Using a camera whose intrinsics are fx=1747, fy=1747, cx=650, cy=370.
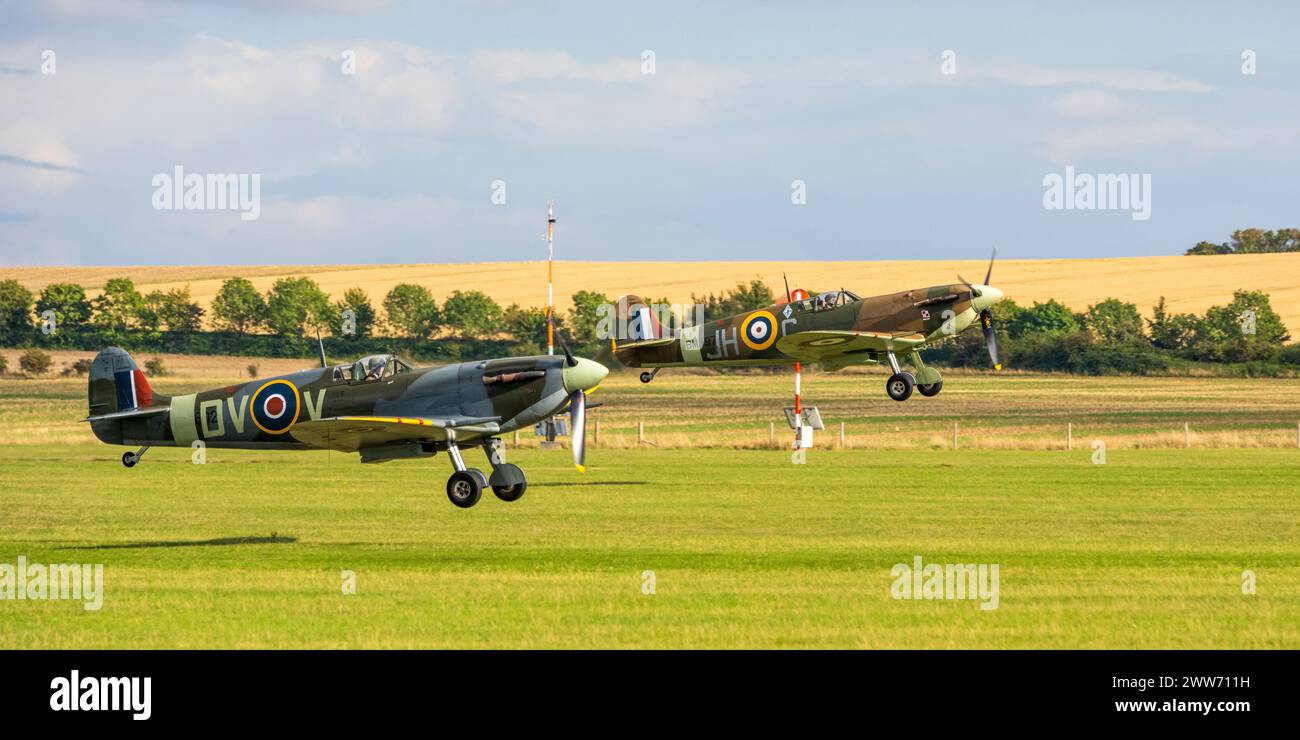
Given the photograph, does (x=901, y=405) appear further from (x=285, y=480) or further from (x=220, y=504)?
(x=220, y=504)

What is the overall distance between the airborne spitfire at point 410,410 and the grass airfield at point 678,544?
181 cm

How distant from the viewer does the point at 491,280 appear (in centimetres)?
14850

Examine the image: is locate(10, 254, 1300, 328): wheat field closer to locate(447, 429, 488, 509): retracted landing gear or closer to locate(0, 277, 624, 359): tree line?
locate(0, 277, 624, 359): tree line

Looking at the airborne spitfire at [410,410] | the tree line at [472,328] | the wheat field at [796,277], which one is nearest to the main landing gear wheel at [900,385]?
the airborne spitfire at [410,410]

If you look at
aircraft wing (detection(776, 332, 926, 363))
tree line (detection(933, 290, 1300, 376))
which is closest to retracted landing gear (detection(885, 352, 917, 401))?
aircraft wing (detection(776, 332, 926, 363))

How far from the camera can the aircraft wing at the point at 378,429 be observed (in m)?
29.5

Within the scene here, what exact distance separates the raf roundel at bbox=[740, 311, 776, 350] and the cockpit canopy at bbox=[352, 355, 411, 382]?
46.0 feet

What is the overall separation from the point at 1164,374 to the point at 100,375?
80.8 m

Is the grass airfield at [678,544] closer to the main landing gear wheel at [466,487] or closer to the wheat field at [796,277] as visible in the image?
the main landing gear wheel at [466,487]

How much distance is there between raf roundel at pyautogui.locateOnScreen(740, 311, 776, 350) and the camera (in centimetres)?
4338

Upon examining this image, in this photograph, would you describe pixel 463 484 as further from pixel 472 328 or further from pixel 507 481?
pixel 472 328

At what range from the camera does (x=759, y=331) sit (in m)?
43.5

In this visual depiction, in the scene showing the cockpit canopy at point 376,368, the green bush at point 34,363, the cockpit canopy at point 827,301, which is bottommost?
the green bush at point 34,363
